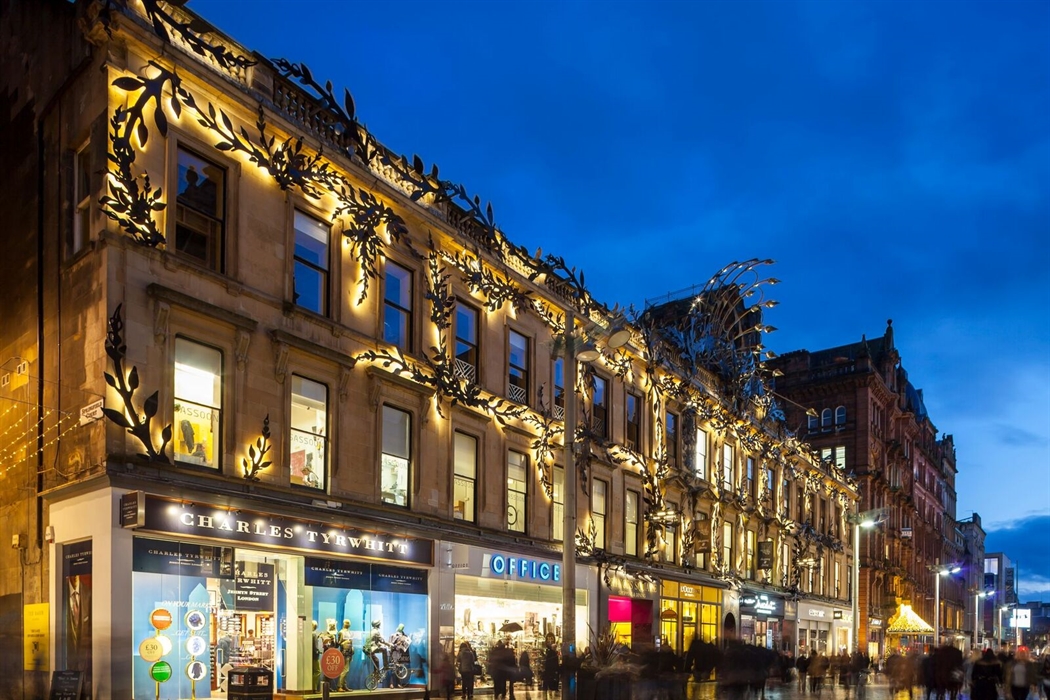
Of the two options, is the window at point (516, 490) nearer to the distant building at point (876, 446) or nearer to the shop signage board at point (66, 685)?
the shop signage board at point (66, 685)

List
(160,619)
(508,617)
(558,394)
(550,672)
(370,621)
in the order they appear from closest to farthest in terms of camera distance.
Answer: (160,619) < (370,621) < (550,672) < (508,617) < (558,394)

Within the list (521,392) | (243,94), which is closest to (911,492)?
(521,392)

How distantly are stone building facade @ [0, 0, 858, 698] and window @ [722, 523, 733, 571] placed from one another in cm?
1435

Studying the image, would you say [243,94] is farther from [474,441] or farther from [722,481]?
[722,481]

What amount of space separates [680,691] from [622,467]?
45.7 feet

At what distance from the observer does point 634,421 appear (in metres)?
36.4

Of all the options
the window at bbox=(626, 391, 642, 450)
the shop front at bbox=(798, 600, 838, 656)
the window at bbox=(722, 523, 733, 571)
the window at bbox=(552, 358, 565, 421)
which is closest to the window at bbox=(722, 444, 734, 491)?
the window at bbox=(722, 523, 733, 571)

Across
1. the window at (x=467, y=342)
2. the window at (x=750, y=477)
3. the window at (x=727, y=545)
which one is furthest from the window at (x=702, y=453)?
the window at (x=467, y=342)

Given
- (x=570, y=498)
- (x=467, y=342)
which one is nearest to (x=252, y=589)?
(x=570, y=498)

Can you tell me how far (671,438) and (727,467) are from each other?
6.49 meters

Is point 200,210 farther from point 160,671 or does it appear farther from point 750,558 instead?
point 750,558

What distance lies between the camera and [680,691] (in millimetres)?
21344

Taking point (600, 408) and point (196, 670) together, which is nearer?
point (196, 670)

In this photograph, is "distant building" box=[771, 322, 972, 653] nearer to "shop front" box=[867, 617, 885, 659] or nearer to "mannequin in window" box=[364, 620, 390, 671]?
"shop front" box=[867, 617, 885, 659]
